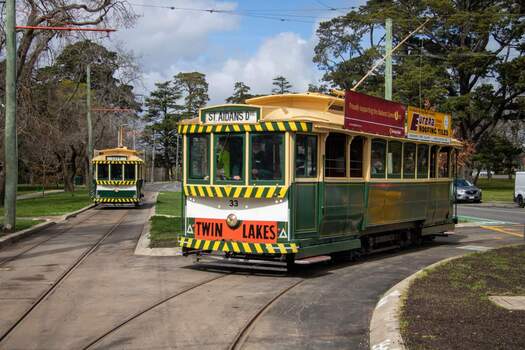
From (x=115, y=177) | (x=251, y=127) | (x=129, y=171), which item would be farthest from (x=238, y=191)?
(x=115, y=177)

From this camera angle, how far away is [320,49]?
212ft

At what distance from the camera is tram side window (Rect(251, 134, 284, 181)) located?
11.3 metres

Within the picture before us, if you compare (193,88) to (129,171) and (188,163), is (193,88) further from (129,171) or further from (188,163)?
(188,163)

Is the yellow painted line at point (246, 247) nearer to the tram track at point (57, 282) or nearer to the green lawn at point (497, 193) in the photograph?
the tram track at point (57, 282)

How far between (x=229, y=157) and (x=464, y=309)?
5.32 metres

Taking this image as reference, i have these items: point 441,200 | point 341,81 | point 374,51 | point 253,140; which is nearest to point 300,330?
point 253,140

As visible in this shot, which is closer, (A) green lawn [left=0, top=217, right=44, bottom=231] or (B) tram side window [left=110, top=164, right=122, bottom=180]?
(A) green lawn [left=0, top=217, right=44, bottom=231]

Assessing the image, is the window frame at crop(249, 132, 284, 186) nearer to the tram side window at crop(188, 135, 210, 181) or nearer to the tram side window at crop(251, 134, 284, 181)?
the tram side window at crop(251, 134, 284, 181)

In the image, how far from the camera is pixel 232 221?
11.6m

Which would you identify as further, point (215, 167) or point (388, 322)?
point (215, 167)

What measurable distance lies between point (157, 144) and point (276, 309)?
327ft

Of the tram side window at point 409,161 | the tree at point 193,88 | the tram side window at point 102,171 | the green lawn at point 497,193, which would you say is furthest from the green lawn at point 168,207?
the tree at point 193,88

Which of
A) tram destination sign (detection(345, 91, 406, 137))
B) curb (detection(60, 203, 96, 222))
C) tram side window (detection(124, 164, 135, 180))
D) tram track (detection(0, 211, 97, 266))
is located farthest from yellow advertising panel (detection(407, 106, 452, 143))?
tram side window (detection(124, 164, 135, 180))

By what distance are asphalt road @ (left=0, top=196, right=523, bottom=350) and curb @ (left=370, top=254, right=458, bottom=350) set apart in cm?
16
